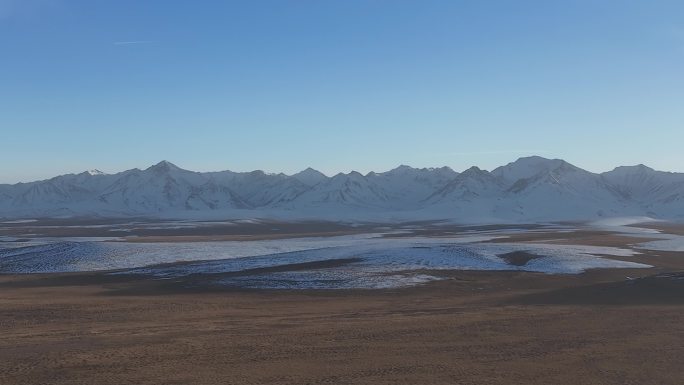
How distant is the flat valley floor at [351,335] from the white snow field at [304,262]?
4.05 meters

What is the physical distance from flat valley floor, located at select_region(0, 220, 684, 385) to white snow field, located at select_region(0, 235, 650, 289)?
4.05 meters

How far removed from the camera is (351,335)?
25.2 metres

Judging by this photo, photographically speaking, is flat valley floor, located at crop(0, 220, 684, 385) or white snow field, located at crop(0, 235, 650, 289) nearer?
flat valley floor, located at crop(0, 220, 684, 385)

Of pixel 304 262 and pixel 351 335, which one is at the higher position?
pixel 304 262

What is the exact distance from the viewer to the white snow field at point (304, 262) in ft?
148

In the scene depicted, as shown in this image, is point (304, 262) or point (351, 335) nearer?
point (351, 335)

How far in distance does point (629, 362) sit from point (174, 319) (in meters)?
18.7

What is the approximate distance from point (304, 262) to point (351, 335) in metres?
29.7

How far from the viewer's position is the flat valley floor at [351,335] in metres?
19.9

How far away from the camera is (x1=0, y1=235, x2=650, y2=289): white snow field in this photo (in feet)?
148

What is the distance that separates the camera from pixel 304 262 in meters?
54.7

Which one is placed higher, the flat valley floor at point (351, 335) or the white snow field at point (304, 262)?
the white snow field at point (304, 262)

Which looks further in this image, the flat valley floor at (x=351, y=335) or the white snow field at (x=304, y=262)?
the white snow field at (x=304, y=262)

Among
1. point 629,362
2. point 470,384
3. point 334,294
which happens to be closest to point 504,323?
point 629,362
